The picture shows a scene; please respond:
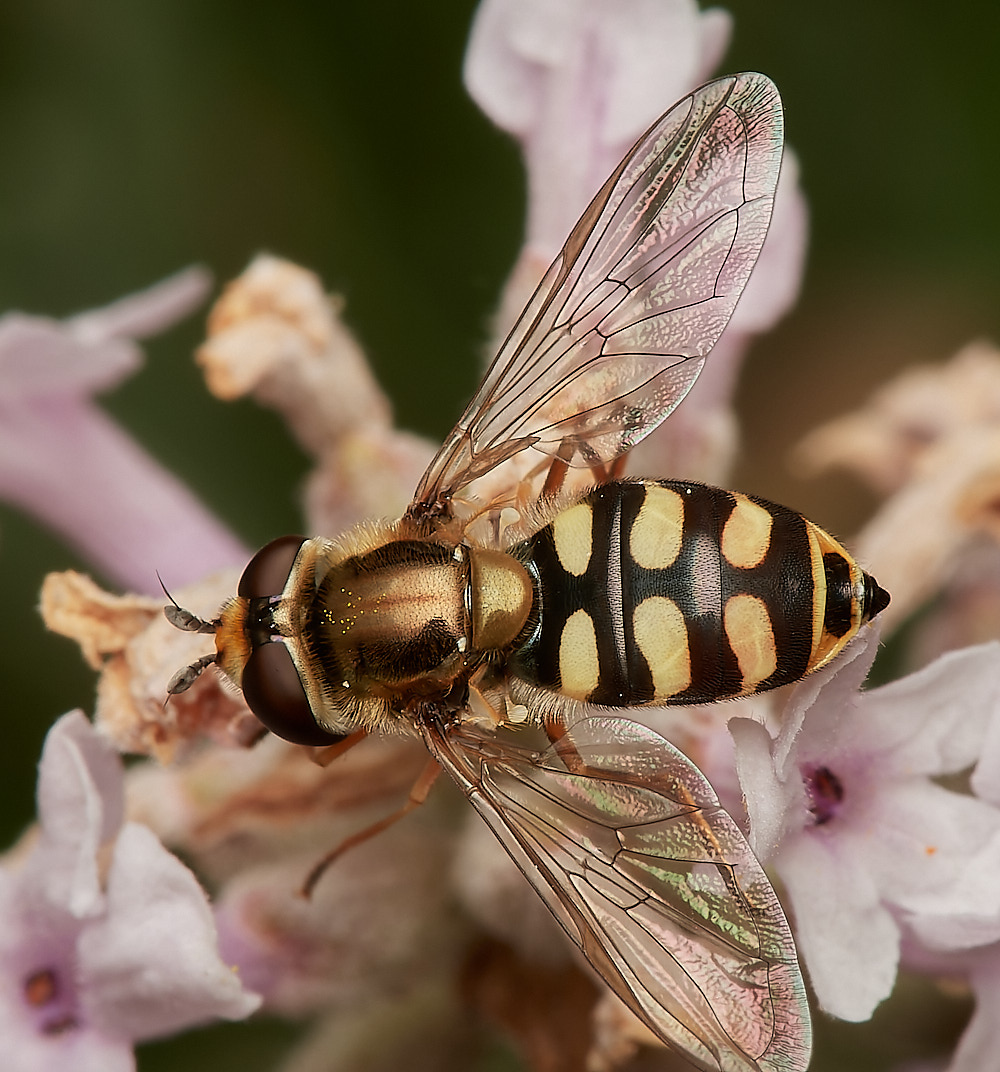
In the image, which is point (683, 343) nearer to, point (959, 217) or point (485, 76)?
point (485, 76)

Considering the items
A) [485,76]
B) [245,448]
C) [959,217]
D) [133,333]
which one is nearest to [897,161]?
[959,217]

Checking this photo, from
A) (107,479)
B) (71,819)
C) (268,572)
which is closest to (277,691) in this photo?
(268,572)

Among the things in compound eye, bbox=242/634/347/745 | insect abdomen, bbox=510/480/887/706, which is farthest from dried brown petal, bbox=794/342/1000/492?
compound eye, bbox=242/634/347/745

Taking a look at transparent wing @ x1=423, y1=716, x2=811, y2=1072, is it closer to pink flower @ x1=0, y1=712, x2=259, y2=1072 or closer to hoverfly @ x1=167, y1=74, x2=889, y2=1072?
hoverfly @ x1=167, y1=74, x2=889, y2=1072

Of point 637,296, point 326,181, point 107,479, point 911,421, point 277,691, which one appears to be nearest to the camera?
point 277,691

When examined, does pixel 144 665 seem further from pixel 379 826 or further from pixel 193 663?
pixel 379 826

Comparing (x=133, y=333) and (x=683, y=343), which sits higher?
(x=683, y=343)
